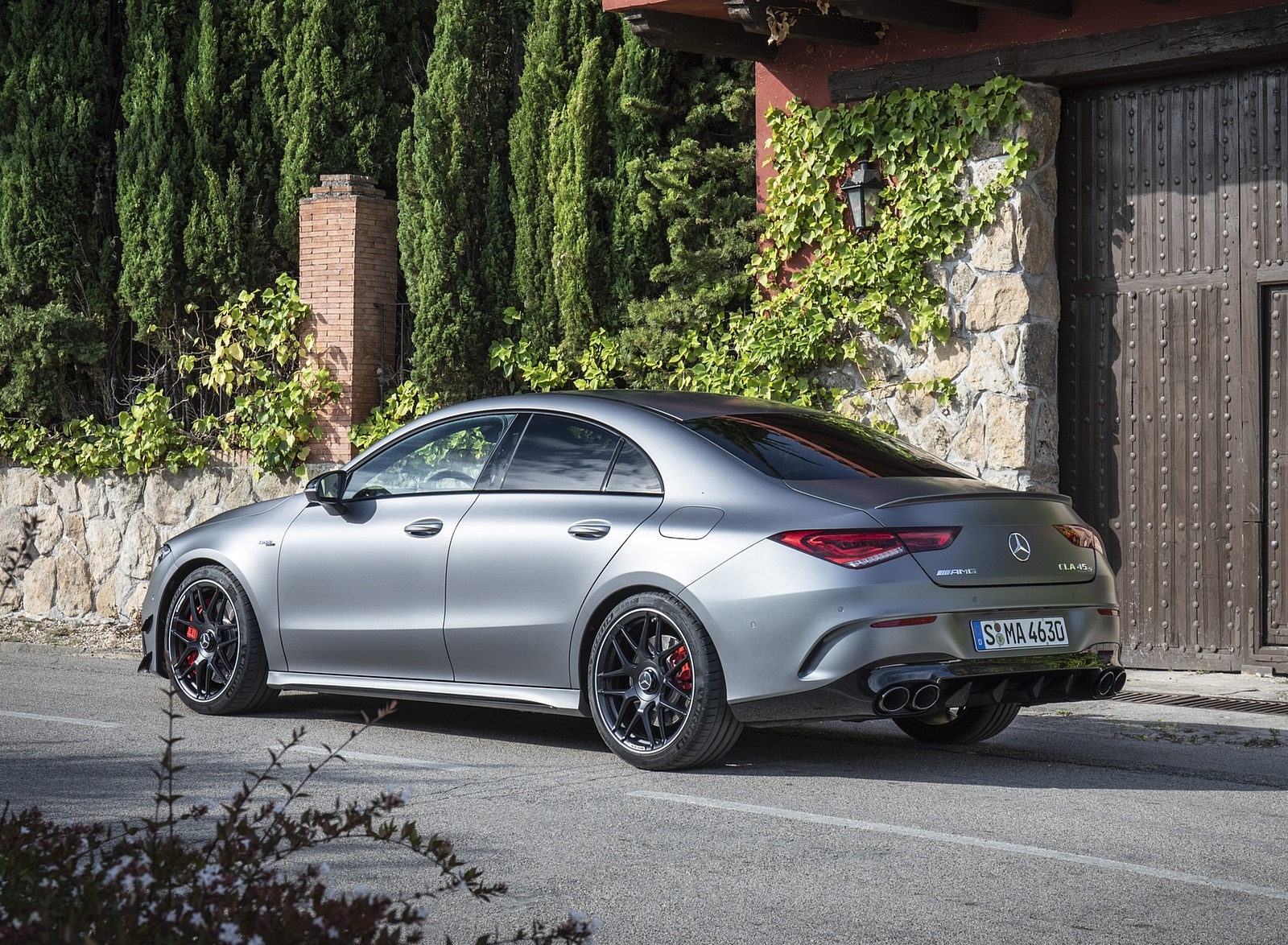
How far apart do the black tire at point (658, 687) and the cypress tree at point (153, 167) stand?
9.04 meters

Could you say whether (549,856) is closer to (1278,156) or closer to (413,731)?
(413,731)

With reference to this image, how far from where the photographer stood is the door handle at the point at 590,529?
6326mm

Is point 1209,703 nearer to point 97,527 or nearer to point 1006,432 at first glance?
point 1006,432

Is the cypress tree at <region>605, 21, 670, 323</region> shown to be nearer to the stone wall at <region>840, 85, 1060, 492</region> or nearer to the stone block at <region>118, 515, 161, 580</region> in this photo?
the stone wall at <region>840, 85, 1060, 492</region>

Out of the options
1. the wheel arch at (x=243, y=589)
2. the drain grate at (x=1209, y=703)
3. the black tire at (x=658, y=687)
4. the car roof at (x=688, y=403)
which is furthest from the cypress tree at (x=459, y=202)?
the black tire at (x=658, y=687)

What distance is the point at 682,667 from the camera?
6039 mm

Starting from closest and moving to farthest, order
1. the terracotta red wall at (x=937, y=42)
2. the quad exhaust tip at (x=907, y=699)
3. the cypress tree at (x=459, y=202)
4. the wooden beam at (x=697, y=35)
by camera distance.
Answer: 1. the quad exhaust tip at (x=907, y=699)
2. the terracotta red wall at (x=937, y=42)
3. the wooden beam at (x=697, y=35)
4. the cypress tree at (x=459, y=202)

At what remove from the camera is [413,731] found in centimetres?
731

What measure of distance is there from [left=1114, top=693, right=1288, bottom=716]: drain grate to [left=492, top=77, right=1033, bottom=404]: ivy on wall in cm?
257

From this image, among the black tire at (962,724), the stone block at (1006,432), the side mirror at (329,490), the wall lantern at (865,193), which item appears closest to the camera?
the black tire at (962,724)

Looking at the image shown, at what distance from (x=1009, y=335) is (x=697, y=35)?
3.14 meters

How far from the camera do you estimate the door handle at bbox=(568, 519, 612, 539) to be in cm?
633

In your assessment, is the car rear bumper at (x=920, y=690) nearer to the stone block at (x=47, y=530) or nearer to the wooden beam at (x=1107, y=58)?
the wooden beam at (x=1107, y=58)

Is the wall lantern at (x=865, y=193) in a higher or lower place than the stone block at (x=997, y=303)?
higher
